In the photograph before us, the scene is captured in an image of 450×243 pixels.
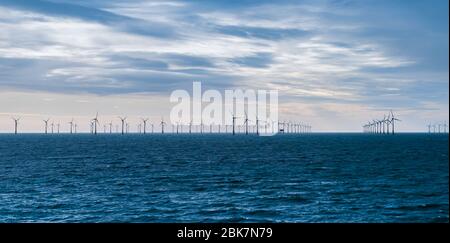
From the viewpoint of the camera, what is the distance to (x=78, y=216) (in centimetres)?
3938
